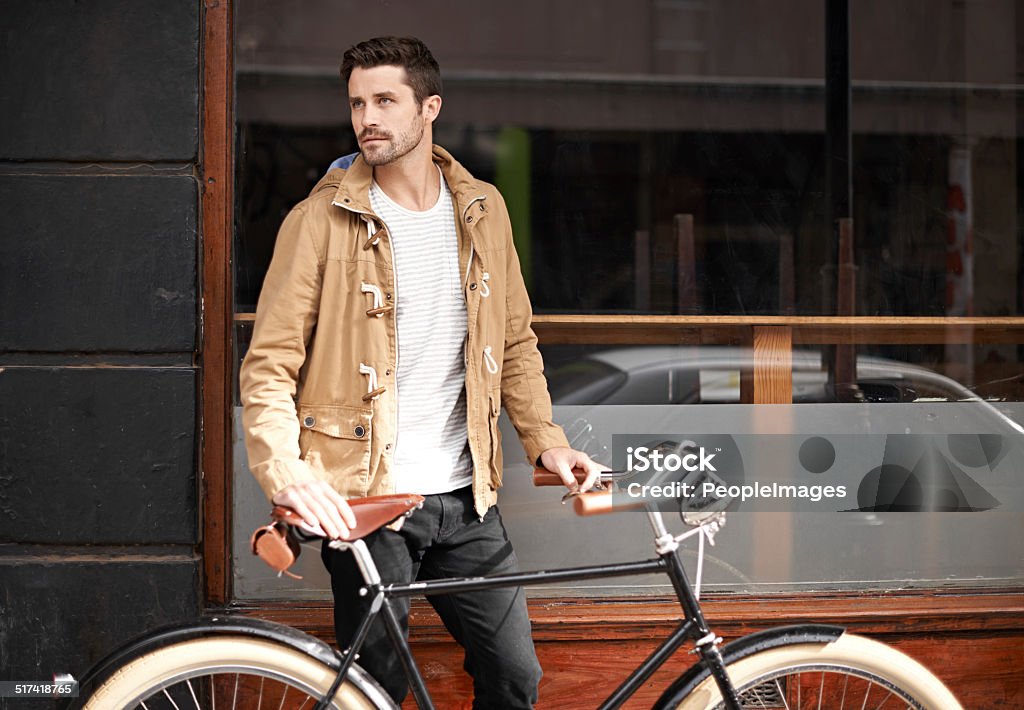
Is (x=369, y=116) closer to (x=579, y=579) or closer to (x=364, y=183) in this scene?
(x=364, y=183)

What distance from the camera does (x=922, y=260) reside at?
431 centimetres

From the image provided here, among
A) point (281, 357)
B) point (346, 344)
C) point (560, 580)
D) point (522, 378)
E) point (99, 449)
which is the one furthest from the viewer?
point (99, 449)

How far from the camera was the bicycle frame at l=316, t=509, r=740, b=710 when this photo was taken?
2.51 metres

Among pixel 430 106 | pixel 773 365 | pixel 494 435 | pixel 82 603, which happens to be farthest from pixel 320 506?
pixel 773 365

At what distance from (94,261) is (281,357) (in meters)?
1.19

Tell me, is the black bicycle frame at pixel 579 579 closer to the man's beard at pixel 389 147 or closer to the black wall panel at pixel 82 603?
the man's beard at pixel 389 147

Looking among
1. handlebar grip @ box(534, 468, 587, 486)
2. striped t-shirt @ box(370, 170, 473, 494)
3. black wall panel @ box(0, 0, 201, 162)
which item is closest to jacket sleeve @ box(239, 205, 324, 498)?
striped t-shirt @ box(370, 170, 473, 494)

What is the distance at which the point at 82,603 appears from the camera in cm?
363

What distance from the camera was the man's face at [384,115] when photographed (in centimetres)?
289

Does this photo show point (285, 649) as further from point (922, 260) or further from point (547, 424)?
point (922, 260)

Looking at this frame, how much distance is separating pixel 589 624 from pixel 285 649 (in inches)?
60.1

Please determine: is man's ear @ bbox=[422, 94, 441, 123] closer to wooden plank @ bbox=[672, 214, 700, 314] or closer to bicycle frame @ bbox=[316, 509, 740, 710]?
bicycle frame @ bbox=[316, 509, 740, 710]

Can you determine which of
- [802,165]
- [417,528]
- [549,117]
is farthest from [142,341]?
[802,165]

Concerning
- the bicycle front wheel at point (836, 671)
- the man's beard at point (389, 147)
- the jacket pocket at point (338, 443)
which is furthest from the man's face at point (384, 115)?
the bicycle front wheel at point (836, 671)
